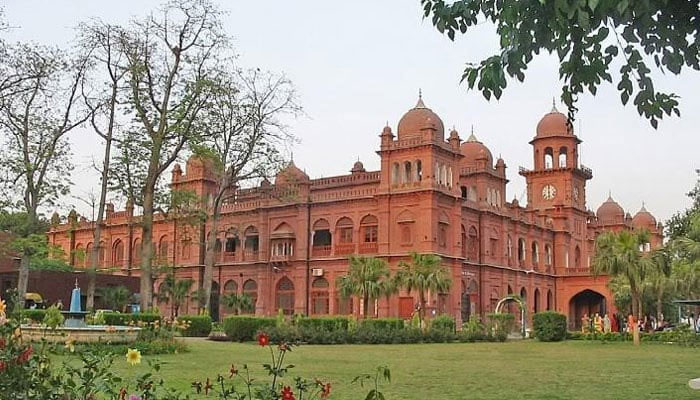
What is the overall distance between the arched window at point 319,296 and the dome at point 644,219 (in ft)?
132

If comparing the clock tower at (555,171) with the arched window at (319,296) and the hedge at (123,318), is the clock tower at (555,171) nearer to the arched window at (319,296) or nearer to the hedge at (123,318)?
the arched window at (319,296)

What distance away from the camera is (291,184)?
140ft

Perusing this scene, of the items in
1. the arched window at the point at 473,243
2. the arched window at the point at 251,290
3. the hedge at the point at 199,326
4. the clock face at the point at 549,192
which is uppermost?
the clock face at the point at 549,192

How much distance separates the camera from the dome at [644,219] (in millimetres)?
75688

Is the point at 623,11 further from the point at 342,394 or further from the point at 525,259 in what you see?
the point at 525,259

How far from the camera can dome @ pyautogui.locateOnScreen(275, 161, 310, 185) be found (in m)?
40.0

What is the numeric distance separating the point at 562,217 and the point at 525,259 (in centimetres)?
673

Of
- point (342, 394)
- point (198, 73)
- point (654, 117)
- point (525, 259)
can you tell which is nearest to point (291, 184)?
point (198, 73)

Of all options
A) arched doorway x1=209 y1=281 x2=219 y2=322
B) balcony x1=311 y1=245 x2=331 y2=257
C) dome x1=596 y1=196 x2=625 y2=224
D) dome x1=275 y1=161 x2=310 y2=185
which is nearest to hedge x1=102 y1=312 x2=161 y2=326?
dome x1=275 y1=161 x2=310 y2=185

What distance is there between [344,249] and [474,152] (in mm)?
14803

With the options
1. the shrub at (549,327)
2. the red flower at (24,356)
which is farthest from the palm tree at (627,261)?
the red flower at (24,356)

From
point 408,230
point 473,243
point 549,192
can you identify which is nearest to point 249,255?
point 408,230

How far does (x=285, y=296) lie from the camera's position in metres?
48.6

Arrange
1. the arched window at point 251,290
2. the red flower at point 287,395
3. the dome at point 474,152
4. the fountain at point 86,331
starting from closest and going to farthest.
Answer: the red flower at point 287,395
the fountain at point 86,331
the arched window at point 251,290
the dome at point 474,152
